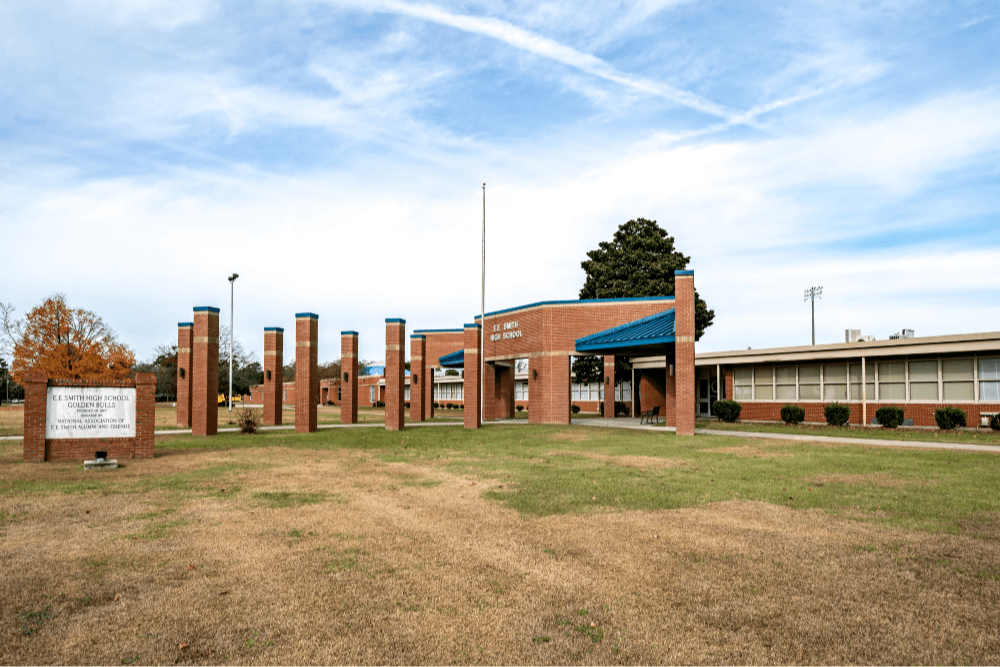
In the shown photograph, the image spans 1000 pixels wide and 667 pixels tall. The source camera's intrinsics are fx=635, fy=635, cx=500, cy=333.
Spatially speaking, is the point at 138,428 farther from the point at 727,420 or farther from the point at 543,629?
the point at 727,420

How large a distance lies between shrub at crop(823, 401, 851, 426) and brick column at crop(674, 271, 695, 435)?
26.6 ft

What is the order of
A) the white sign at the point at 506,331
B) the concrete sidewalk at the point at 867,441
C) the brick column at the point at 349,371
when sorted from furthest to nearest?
the white sign at the point at 506,331, the brick column at the point at 349,371, the concrete sidewalk at the point at 867,441

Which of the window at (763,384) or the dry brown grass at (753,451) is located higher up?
the window at (763,384)

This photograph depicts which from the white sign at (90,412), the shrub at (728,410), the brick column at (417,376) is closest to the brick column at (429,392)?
the brick column at (417,376)

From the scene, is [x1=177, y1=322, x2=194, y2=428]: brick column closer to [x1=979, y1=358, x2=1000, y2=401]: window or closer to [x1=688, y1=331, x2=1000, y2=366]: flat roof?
[x1=688, y1=331, x2=1000, y2=366]: flat roof

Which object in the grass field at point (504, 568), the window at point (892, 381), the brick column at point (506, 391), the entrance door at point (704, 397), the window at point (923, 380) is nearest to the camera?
the grass field at point (504, 568)

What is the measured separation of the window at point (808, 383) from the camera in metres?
29.8

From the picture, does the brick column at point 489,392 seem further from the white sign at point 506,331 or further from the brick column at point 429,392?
the brick column at point 429,392

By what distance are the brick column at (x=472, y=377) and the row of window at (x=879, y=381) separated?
45.3 feet

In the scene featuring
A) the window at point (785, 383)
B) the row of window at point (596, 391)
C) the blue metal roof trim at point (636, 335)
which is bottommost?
the row of window at point (596, 391)

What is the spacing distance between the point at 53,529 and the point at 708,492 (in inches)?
381

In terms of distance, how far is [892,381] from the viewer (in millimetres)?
27094

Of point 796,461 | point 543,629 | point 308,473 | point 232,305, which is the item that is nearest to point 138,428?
point 308,473

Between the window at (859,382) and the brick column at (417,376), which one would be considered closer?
the window at (859,382)
